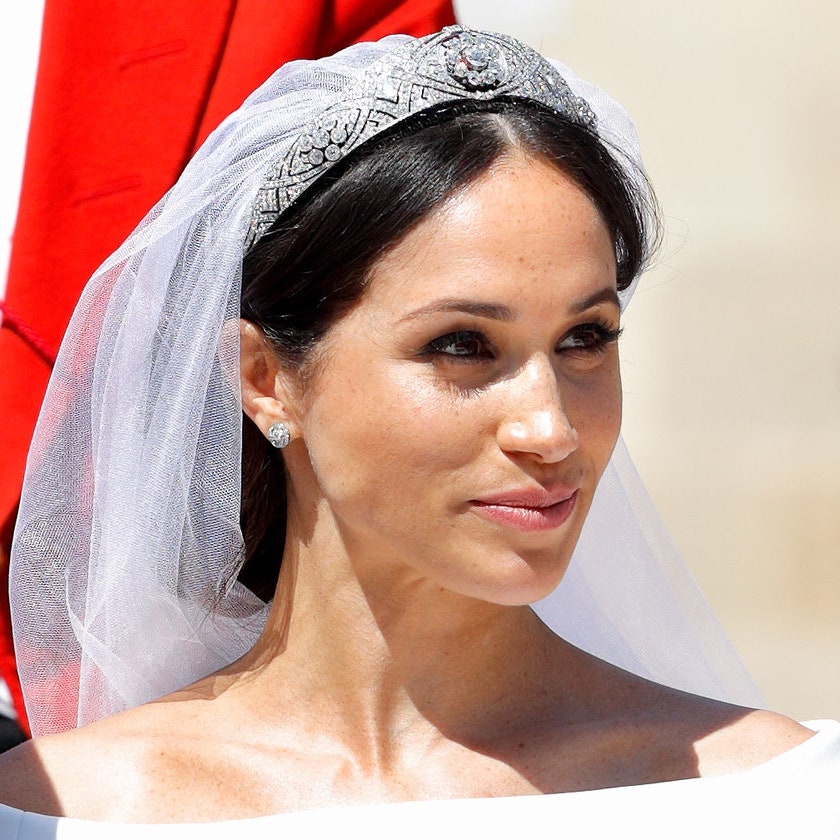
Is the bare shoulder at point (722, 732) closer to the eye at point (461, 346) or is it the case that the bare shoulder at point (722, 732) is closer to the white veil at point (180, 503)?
the white veil at point (180, 503)

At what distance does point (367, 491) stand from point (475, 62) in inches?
23.0

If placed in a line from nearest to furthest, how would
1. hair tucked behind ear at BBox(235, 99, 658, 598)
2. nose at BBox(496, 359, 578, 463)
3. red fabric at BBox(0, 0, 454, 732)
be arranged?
nose at BBox(496, 359, 578, 463)
hair tucked behind ear at BBox(235, 99, 658, 598)
red fabric at BBox(0, 0, 454, 732)

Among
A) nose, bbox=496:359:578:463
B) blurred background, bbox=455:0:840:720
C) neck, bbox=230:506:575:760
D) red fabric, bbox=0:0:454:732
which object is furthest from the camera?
blurred background, bbox=455:0:840:720

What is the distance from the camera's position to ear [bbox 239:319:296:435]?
2014mm

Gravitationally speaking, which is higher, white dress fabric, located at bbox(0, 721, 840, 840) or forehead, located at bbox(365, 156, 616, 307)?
forehead, located at bbox(365, 156, 616, 307)

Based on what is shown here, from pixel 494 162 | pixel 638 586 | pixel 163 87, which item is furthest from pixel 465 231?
pixel 163 87

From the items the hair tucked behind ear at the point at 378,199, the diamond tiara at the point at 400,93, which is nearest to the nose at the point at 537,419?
the hair tucked behind ear at the point at 378,199

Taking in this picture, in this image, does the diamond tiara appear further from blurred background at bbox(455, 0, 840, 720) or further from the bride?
blurred background at bbox(455, 0, 840, 720)

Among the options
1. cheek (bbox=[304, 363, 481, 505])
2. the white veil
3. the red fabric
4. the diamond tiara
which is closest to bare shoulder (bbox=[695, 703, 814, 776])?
the white veil

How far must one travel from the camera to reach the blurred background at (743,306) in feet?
12.8

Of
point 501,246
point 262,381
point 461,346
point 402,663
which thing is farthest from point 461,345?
point 402,663

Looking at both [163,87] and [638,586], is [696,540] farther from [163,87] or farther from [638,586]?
[163,87]

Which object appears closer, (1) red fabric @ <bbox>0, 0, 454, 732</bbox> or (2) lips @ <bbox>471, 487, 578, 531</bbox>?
(2) lips @ <bbox>471, 487, 578, 531</bbox>

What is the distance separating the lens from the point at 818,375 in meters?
4.02
